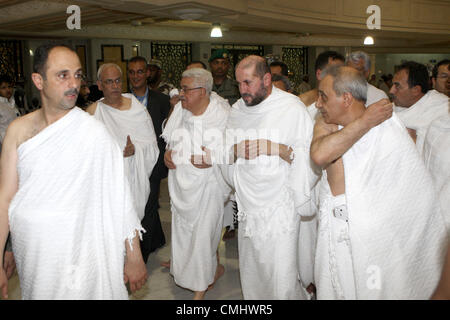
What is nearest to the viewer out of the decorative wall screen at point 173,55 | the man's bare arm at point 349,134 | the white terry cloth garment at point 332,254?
the man's bare arm at point 349,134

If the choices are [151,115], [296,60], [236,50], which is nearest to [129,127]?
[151,115]

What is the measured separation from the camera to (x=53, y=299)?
7.06 ft

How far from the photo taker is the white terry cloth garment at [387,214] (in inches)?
94.3

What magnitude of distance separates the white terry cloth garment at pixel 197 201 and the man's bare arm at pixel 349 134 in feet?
4.50

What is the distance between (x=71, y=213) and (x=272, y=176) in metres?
1.48

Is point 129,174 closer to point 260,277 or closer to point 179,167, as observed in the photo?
point 179,167

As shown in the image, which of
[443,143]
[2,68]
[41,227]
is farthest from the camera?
[2,68]

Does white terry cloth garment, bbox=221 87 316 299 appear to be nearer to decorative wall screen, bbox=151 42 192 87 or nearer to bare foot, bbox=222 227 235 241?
bare foot, bbox=222 227 235 241

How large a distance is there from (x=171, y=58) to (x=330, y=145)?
12565 millimetres

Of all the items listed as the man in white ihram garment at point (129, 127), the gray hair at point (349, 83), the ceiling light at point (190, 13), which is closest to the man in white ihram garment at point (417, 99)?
the gray hair at point (349, 83)

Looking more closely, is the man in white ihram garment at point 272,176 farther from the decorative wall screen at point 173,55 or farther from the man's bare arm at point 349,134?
the decorative wall screen at point 173,55

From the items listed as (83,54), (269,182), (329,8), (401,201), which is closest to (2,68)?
(83,54)

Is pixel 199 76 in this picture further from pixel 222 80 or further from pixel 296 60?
pixel 296 60

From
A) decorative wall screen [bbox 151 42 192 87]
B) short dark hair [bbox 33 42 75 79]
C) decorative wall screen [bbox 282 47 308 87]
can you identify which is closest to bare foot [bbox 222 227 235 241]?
short dark hair [bbox 33 42 75 79]
